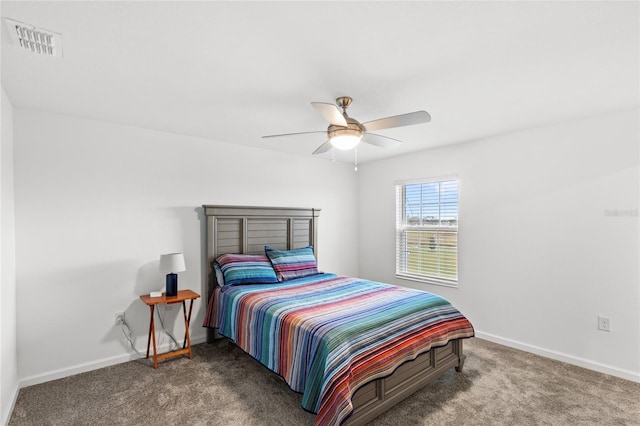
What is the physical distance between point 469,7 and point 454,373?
2947mm

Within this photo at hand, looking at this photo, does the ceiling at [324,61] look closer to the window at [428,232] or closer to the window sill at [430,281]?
the window at [428,232]

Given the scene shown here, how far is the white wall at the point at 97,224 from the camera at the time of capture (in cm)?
285

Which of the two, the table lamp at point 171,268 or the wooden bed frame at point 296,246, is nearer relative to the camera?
the wooden bed frame at point 296,246

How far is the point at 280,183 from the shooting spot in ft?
15.1

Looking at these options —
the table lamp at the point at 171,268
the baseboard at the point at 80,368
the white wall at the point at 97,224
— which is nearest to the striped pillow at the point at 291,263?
the white wall at the point at 97,224

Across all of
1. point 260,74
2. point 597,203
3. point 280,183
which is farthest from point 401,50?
point 280,183

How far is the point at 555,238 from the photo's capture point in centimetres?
336

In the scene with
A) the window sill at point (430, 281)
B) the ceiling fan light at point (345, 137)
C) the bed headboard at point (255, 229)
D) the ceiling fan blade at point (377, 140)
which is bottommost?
the window sill at point (430, 281)

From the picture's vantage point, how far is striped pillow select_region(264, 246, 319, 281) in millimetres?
3922

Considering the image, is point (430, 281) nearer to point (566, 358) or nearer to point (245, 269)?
point (566, 358)

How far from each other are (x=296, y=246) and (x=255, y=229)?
72cm

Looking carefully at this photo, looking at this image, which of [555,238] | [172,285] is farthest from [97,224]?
[555,238]

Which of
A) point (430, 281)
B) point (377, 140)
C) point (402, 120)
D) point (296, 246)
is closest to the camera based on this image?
point (402, 120)

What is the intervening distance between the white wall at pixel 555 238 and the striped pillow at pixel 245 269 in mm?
2372
